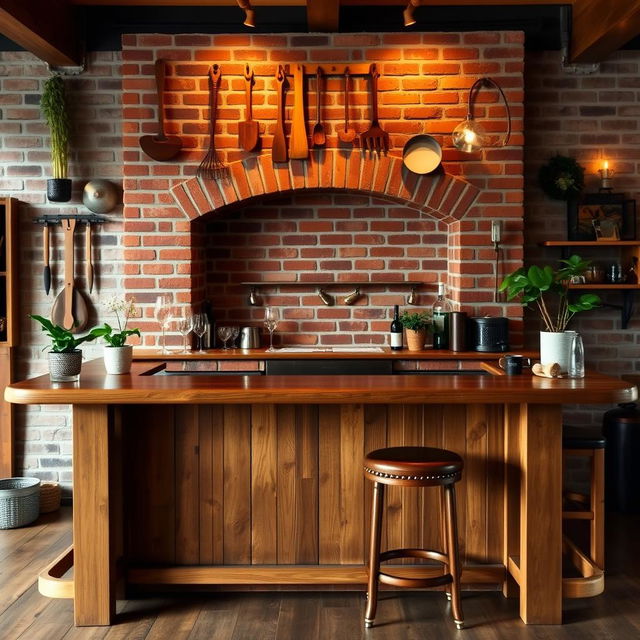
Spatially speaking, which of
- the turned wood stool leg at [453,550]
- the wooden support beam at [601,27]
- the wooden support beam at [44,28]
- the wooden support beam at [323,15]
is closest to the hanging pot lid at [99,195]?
the wooden support beam at [44,28]

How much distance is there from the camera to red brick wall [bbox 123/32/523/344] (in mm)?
4965

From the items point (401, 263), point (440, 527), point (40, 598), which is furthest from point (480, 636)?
point (401, 263)

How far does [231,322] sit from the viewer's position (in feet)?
17.9

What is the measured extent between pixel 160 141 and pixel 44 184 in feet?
2.72

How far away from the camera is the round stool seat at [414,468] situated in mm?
3143

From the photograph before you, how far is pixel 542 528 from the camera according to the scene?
11.0ft

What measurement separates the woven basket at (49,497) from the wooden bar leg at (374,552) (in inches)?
93.7

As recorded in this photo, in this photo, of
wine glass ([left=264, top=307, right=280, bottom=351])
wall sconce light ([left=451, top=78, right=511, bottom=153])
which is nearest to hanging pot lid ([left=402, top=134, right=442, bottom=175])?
wall sconce light ([left=451, top=78, right=511, bottom=153])

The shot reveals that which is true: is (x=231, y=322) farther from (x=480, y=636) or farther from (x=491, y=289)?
(x=480, y=636)

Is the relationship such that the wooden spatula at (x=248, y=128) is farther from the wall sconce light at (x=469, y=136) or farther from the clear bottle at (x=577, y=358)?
the clear bottle at (x=577, y=358)

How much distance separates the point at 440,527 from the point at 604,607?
71 centimetres

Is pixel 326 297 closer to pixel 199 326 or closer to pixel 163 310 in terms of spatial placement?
pixel 199 326

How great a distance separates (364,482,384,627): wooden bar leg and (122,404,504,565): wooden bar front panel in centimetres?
28

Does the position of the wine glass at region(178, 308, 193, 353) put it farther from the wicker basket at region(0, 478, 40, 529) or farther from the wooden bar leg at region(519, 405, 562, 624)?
the wooden bar leg at region(519, 405, 562, 624)
